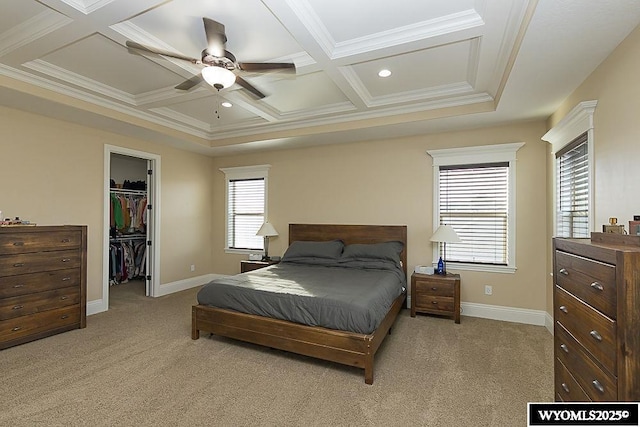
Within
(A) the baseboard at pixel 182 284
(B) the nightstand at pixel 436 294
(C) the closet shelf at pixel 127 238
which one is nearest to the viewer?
(B) the nightstand at pixel 436 294

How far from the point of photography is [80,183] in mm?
4207

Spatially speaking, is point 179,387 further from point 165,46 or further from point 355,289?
point 165,46

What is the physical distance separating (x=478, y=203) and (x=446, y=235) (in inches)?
27.4

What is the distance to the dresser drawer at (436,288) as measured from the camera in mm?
3912

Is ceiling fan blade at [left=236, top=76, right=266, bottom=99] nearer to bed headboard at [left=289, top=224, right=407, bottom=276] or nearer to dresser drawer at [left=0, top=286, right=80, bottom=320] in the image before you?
bed headboard at [left=289, top=224, right=407, bottom=276]

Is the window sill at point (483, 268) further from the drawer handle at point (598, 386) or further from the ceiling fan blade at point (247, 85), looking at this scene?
the ceiling fan blade at point (247, 85)

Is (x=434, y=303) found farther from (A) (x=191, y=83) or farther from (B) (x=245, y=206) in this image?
(B) (x=245, y=206)

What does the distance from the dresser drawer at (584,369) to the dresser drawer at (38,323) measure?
15.2 ft

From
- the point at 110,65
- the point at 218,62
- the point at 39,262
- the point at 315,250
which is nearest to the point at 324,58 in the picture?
the point at 218,62

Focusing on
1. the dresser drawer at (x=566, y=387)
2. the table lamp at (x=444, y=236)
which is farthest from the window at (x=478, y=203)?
the dresser drawer at (x=566, y=387)

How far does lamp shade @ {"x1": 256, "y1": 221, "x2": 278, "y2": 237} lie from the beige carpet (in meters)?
2.08

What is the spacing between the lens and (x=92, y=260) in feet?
14.2

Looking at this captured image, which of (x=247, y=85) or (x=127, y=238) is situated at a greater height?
(x=247, y=85)

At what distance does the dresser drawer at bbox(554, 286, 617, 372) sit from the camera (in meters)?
1.25
